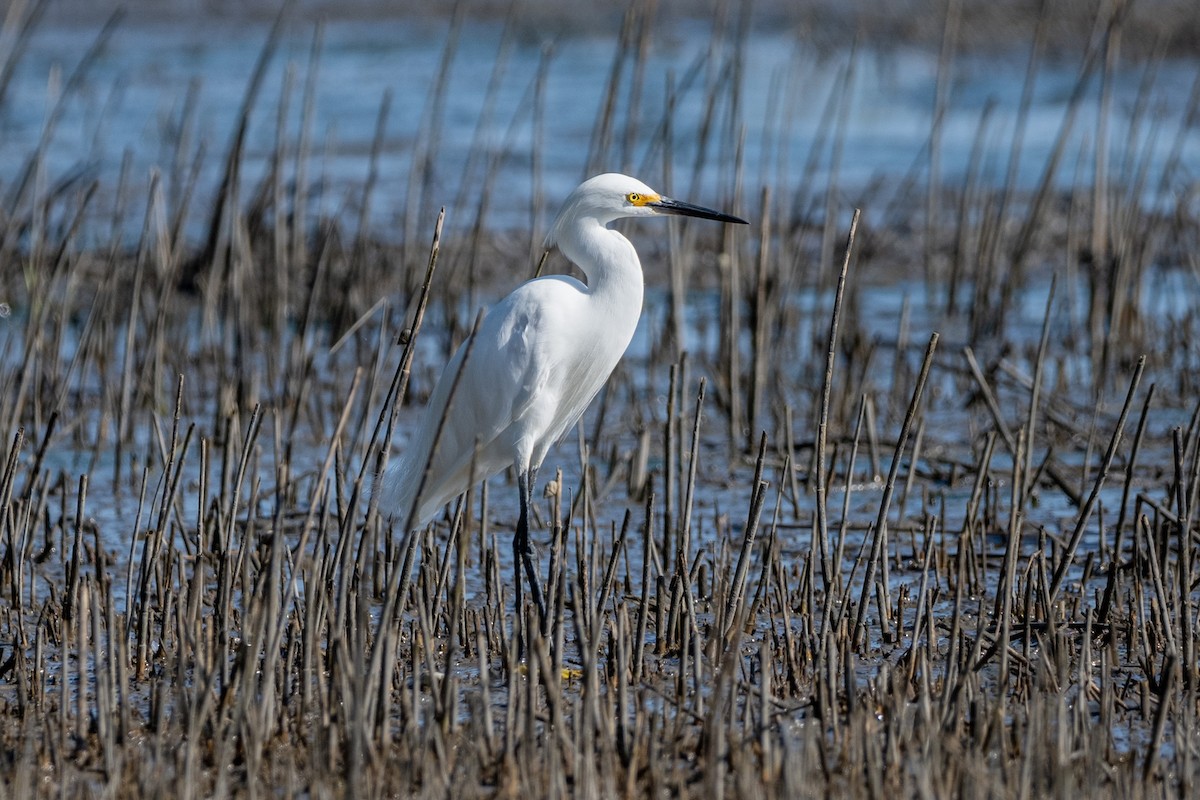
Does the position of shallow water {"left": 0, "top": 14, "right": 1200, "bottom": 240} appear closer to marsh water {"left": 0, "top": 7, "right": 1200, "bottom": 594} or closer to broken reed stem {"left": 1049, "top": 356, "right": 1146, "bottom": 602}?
marsh water {"left": 0, "top": 7, "right": 1200, "bottom": 594}

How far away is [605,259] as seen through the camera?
478 centimetres

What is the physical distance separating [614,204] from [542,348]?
1.63 feet

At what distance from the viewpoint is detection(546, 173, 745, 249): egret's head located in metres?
4.75

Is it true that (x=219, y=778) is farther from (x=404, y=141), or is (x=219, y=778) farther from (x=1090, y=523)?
(x=404, y=141)

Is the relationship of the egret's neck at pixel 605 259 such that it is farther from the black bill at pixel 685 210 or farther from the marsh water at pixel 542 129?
the marsh water at pixel 542 129

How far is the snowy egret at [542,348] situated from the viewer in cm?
479

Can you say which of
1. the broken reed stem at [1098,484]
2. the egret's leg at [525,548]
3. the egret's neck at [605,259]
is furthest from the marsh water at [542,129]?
the broken reed stem at [1098,484]

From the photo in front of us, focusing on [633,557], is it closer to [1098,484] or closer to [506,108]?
[1098,484]

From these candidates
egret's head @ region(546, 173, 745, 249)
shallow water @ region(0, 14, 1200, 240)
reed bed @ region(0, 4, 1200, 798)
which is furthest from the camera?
shallow water @ region(0, 14, 1200, 240)

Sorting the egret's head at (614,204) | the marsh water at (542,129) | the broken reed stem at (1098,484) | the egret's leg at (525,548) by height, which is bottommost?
the egret's leg at (525,548)

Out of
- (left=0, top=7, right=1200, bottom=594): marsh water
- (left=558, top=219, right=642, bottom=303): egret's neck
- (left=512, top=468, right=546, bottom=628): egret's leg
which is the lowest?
(left=512, top=468, right=546, bottom=628): egret's leg

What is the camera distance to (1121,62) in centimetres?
2023

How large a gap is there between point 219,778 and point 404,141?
561 inches

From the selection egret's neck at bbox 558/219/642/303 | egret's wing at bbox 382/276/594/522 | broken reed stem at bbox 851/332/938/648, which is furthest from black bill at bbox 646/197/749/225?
broken reed stem at bbox 851/332/938/648
